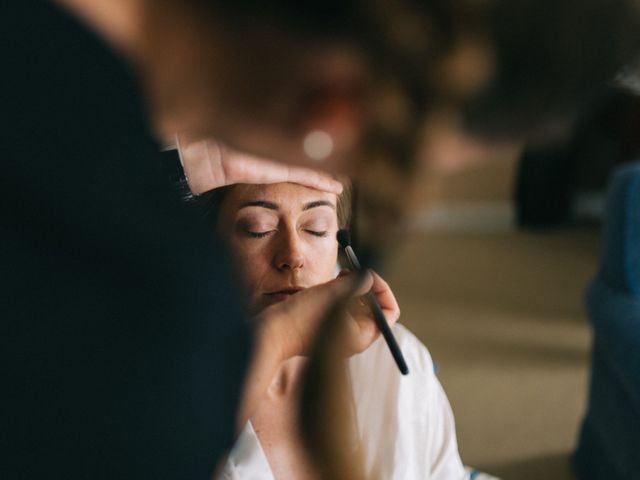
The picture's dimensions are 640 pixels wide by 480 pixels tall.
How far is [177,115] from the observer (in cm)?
30

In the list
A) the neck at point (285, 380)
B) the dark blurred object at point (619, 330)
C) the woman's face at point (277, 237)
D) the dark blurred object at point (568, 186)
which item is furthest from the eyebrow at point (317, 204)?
the dark blurred object at point (568, 186)

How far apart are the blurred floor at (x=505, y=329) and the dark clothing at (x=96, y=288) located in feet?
1.78

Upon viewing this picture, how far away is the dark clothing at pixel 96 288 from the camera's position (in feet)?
0.95

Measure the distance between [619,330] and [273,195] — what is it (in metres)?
0.79

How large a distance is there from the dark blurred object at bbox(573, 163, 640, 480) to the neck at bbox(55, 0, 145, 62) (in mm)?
1009

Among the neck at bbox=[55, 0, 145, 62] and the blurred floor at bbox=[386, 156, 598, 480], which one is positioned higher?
the neck at bbox=[55, 0, 145, 62]

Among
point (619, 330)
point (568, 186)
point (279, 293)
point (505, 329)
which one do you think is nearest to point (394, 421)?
point (279, 293)

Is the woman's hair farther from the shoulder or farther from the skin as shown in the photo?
the shoulder

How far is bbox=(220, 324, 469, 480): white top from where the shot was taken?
622 mm

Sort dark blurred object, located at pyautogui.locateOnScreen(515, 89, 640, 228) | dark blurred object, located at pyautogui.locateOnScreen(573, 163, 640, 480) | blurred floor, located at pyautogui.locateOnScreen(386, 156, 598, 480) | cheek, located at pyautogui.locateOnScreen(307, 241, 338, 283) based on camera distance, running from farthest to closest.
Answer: dark blurred object, located at pyautogui.locateOnScreen(515, 89, 640, 228)
blurred floor, located at pyautogui.locateOnScreen(386, 156, 598, 480)
dark blurred object, located at pyautogui.locateOnScreen(573, 163, 640, 480)
cheek, located at pyautogui.locateOnScreen(307, 241, 338, 283)

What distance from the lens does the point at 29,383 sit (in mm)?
356

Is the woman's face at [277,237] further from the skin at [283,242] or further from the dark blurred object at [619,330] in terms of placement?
the dark blurred object at [619,330]

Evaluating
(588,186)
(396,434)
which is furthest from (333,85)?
(588,186)

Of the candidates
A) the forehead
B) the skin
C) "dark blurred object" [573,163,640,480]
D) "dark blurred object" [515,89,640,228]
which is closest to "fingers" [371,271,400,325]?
the skin
